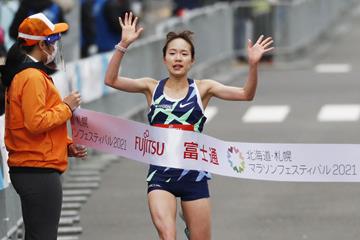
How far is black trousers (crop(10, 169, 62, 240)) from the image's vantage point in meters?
8.99

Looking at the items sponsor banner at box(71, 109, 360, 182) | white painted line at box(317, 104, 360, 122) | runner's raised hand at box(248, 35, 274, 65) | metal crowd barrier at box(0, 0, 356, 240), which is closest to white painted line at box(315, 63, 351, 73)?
metal crowd barrier at box(0, 0, 356, 240)

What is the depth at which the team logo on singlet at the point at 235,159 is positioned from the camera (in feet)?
32.7

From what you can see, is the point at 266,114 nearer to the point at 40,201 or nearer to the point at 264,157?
the point at 264,157

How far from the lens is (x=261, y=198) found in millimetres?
14367

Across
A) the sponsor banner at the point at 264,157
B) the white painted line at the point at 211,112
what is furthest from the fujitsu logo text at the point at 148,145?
the white painted line at the point at 211,112

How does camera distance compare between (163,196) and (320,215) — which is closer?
(163,196)

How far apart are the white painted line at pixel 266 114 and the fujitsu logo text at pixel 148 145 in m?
10.6

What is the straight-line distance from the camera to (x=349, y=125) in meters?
19.7

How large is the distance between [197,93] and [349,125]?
34.0ft

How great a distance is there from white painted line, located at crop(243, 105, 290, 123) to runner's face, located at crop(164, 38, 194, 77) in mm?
11080

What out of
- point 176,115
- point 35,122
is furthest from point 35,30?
point 176,115

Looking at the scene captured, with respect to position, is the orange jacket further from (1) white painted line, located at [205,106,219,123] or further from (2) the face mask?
(1) white painted line, located at [205,106,219,123]

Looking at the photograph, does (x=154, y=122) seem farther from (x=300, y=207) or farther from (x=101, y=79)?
A: (x=101, y=79)

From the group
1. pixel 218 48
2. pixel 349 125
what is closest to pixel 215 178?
pixel 349 125
